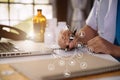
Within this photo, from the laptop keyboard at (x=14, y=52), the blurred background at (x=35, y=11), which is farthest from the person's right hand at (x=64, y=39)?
the blurred background at (x=35, y=11)

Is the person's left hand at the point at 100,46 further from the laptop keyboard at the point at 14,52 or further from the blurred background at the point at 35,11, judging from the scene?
the blurred background at the point at 35,11

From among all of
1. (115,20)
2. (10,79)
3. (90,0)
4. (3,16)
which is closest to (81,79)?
(10,79)

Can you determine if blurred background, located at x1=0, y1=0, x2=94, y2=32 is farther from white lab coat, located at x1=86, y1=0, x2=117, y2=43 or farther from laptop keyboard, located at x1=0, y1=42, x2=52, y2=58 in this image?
laptop keyboard, located at x1=0, y1=42, x2=52, y2=58

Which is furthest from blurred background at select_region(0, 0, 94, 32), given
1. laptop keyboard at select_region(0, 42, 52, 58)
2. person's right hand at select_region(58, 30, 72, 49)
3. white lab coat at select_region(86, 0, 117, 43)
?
laptop keyboard at select_region(0, 42, 52, 58)

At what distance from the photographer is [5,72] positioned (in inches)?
37.9

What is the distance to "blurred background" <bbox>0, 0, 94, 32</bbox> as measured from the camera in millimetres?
2730

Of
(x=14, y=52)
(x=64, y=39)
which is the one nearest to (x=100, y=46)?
(x=64, y=39)

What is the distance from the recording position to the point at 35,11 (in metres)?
2.85

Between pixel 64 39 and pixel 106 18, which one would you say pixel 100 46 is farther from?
pixel 106 18

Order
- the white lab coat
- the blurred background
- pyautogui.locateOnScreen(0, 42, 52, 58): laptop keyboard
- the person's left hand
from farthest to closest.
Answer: the blurred background < the white lab coat < the person's left hand < pyautogui.locateOnScreen(0, 42, 52, 58): laptop keyboard

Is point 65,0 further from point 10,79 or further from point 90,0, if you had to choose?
point 10,79

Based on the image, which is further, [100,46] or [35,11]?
[35,11]

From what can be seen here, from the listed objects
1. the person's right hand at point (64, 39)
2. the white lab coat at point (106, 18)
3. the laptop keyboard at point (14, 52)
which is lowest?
the laptop keyboard at point (14, 52)

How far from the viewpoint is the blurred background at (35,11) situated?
107 inches
